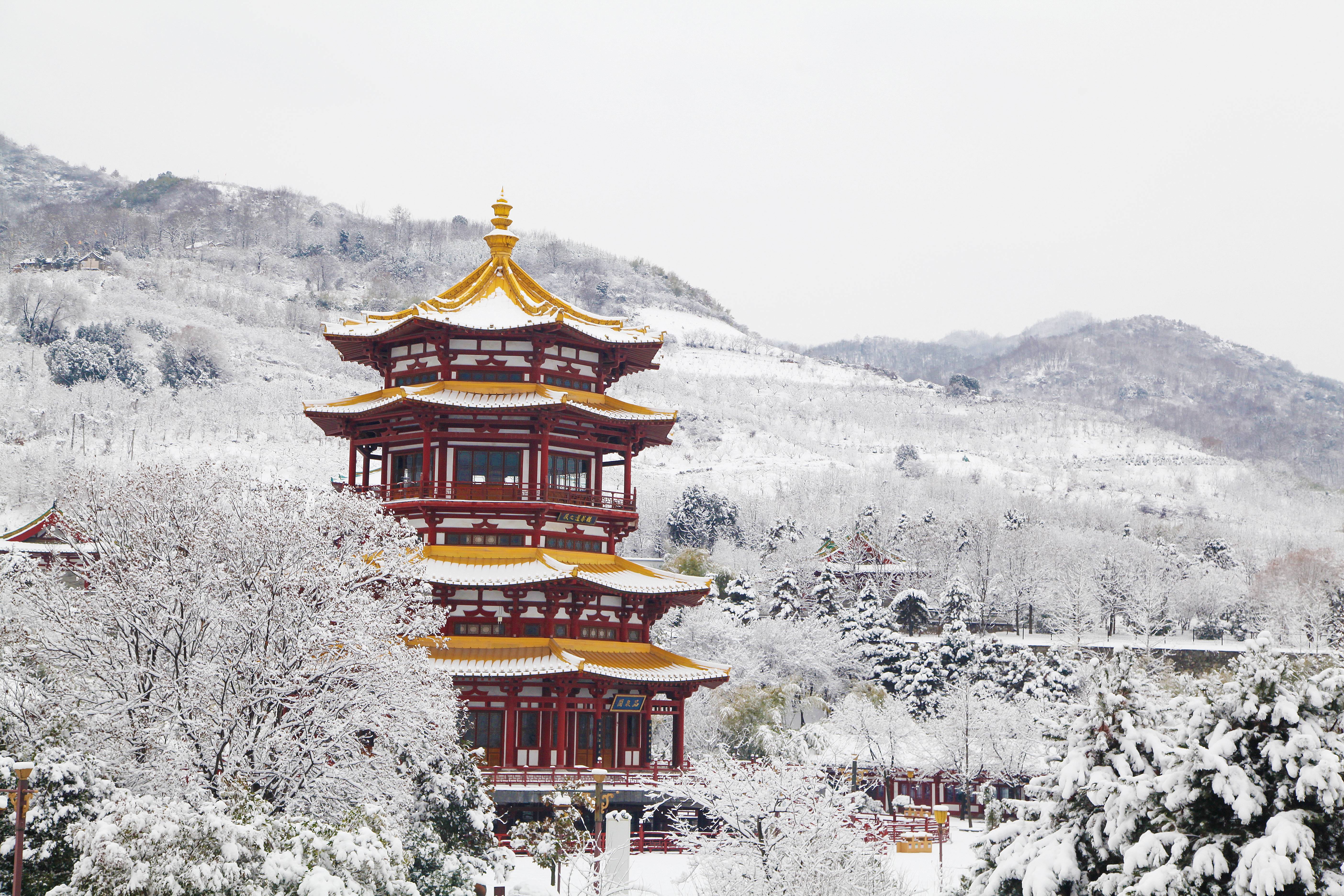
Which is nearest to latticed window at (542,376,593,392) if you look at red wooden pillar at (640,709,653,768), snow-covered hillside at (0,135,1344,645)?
red wooden pillar at (640,709,653,768)

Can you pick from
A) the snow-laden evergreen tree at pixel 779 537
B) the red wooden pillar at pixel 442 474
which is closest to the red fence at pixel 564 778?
the red wooden pillar at pixel 442 474

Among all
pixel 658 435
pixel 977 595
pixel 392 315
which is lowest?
pixel 977 595

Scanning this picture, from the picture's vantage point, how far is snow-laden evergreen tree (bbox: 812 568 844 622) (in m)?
84.1

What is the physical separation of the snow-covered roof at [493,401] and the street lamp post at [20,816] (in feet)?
62.5

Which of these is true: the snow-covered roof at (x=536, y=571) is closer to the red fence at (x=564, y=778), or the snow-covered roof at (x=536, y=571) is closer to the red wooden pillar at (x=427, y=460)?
the red wooden pillar at (x=427, y=460)

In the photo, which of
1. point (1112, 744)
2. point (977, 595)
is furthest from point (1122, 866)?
point (977, 595)

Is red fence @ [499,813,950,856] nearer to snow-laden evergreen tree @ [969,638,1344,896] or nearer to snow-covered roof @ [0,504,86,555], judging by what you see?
snow-laden evergreen tree @ [969,638,1344,896]

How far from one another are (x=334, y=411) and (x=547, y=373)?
607 cm

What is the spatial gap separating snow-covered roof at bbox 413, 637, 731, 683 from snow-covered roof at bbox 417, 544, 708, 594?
166 cm

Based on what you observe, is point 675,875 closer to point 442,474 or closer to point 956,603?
point 442,474

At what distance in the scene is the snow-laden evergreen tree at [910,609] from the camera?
278 feet

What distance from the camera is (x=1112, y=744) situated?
57.2 feet

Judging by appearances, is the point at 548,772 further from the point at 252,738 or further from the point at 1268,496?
the point at 1268,496

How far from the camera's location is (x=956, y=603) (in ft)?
275
